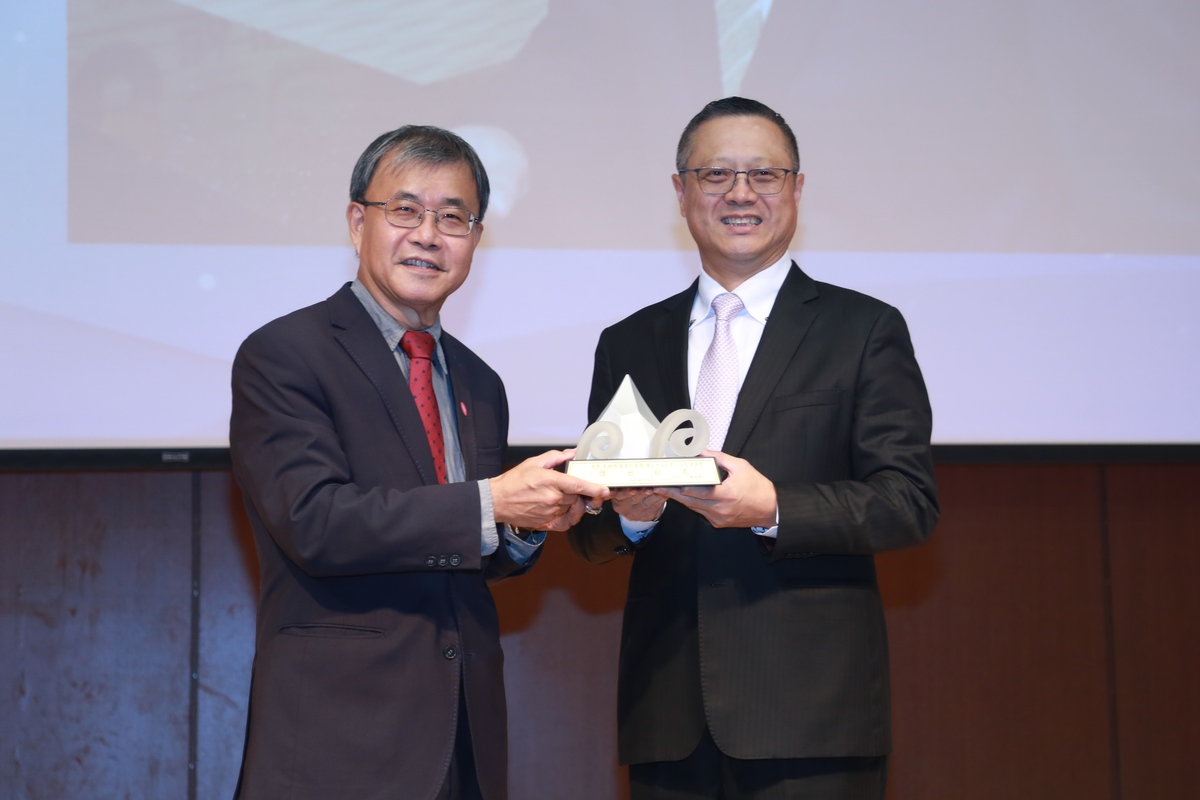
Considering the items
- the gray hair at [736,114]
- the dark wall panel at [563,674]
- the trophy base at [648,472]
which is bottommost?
the dark wall panel at [563,674]

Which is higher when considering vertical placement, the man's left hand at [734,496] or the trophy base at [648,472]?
the trophy base at [648,472]

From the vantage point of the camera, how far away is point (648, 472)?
5.43 ft

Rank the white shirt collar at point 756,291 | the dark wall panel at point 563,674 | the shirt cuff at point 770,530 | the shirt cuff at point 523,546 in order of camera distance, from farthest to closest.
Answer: the dark wall panel at point 563,674 < the white shirt collar at point 756,291 < the shirt cuff at point 523,546 < the shirt cuff at point 770,530

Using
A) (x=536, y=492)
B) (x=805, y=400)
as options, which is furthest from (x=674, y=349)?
→ (x=536, y=492)

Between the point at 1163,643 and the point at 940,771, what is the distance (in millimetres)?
859

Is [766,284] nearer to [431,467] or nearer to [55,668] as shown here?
[431,467]

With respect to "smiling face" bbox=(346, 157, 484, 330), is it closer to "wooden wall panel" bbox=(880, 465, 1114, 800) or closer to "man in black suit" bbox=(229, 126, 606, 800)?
"man in black suit" bbox=(229, 126, 606, 800)

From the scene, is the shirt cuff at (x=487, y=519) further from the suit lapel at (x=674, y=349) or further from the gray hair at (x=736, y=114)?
the gray hair at (x=736, y=114)

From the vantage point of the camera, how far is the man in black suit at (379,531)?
162 centimetres

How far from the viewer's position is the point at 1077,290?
3195mm

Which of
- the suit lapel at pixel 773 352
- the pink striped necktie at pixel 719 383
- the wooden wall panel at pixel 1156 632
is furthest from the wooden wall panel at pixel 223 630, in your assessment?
the wooden wall panel at pixel 1156 632

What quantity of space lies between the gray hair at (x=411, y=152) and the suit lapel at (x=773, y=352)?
2.08ft

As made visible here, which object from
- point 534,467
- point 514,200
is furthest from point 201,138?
point 534,467

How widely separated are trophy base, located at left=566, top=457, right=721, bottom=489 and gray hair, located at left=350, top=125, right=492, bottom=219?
0.64 m
